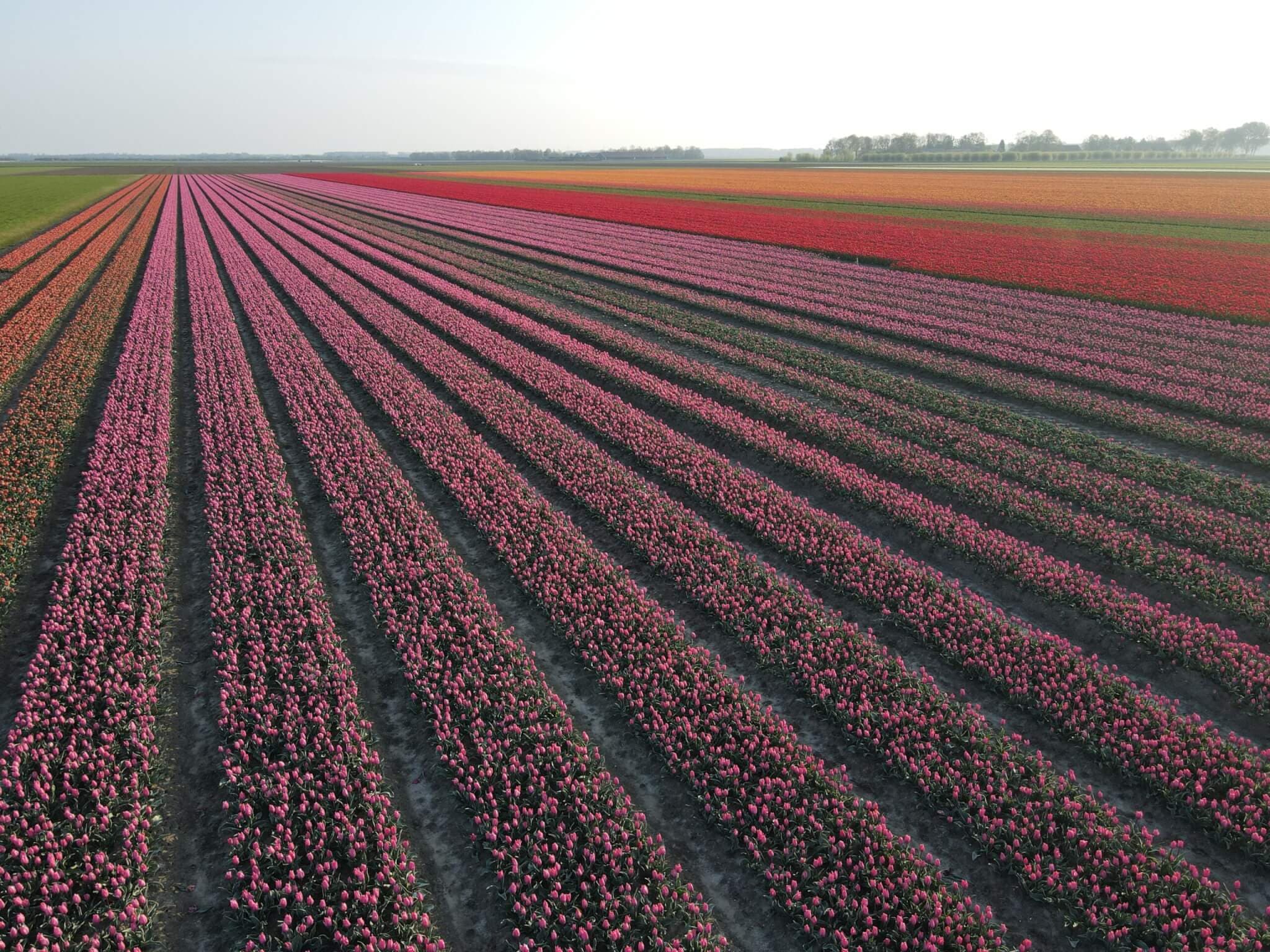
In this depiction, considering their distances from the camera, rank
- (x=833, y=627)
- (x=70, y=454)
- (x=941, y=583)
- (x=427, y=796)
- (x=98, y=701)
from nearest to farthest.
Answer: (x=427, y=796), (x=98, y=701), (x=833, y=627), (x=941, y=583), (x=70, y=454)

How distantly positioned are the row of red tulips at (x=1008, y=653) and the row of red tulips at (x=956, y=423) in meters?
4.65

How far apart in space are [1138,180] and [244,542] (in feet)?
378

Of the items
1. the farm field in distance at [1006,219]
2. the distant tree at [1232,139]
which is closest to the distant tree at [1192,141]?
the distant tree at [1232,139]

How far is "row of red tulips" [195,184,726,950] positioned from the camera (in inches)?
227

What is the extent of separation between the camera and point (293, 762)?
718 cm

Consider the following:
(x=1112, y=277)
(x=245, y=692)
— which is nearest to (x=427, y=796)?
(x=245, y=692)

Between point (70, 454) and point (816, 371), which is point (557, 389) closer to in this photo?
point (816, 371)

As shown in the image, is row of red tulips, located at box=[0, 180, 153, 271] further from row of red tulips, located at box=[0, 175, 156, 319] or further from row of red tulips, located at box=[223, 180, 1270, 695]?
row of red tulips, located at box=[223, 180, 1270, 695]

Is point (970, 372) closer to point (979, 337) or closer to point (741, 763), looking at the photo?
point (979, 337)

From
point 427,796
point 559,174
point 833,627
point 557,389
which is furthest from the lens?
point 559,174

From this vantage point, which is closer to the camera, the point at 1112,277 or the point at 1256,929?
the point at 1256,929

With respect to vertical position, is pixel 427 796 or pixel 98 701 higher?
pixel 98 701

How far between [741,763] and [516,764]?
96.3 inches

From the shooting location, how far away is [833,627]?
9156 mm
